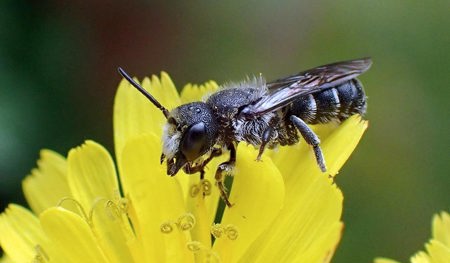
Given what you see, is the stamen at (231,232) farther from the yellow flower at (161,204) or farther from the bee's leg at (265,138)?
the bee's leg at (265,138)

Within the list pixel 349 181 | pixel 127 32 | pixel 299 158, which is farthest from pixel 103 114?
pixel 299 158

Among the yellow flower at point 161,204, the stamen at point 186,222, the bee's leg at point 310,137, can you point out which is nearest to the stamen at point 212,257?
the yellow flower at point 161,204

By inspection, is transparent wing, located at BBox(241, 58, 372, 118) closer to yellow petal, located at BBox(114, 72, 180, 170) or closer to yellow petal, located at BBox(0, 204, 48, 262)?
yellow petal, located at BBox(114, 72, 180, 170)

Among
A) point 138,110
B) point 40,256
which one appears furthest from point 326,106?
point 40,256

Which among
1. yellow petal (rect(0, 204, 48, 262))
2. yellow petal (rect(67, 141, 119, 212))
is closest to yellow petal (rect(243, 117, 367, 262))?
yellow petal (rect(67, 141, 119, 212))

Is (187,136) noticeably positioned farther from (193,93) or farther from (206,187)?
(193,93)
